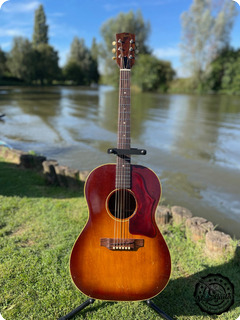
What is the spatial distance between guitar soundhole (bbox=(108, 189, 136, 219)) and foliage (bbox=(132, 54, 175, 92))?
96.5ft

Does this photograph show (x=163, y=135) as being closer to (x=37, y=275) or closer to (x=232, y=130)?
(x=232, y=130)

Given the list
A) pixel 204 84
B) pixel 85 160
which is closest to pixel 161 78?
pixel 204 84

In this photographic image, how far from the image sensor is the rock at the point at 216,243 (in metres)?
2.46

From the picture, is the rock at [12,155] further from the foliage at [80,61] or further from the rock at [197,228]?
A: the foliage at [80,61]

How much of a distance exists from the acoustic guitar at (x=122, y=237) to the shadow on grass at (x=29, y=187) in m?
2.07

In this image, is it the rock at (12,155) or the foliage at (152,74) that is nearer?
the rock at (12,155)

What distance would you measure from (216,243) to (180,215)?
0.55 metres

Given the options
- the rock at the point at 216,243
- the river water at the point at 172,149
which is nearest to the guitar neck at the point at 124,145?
the rock at the point at 216,243

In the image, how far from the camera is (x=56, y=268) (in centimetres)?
231

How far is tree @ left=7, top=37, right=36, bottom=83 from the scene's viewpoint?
3869 cm

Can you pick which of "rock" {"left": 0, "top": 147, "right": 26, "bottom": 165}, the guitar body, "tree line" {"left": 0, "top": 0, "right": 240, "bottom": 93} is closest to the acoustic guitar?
the guitar body

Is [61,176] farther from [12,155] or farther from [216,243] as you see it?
[216,243]

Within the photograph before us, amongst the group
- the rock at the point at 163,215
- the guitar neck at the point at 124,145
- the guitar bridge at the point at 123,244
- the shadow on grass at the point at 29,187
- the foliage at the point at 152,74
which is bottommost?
the shadow on grass at the point at 29,187

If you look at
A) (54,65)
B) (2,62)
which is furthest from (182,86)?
(2,62)
